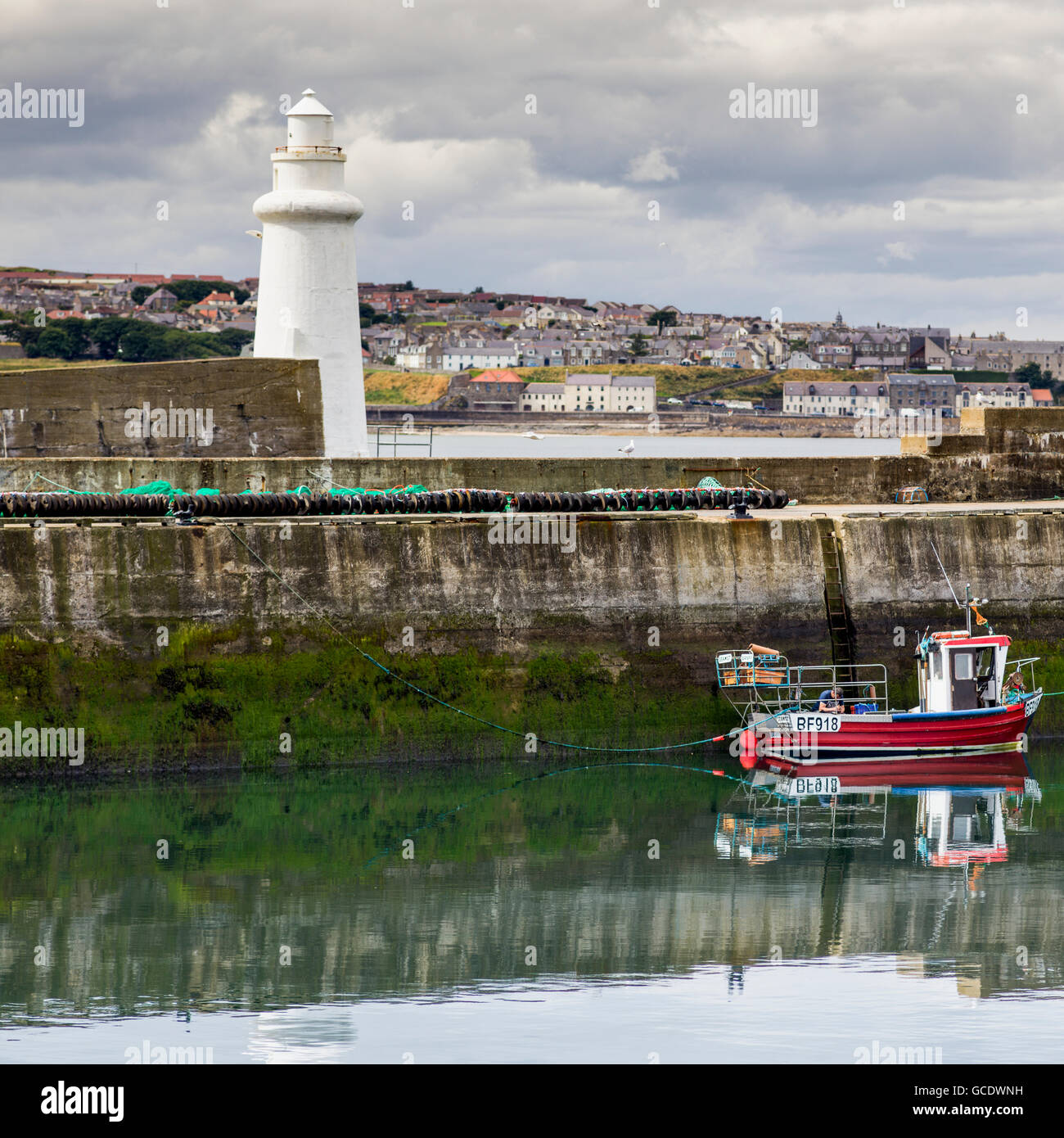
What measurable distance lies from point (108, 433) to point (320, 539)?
6.31 m

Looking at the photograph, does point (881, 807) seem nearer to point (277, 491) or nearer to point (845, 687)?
point (845, 687)

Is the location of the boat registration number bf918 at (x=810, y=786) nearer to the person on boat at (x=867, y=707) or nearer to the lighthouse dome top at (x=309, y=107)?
the person on boat at (x=867, y=707)

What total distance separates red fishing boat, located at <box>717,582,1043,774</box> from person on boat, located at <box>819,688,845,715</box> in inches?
0.5

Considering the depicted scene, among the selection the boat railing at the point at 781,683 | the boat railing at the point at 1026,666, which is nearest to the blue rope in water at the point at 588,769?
the boat railing at the point at 781,683

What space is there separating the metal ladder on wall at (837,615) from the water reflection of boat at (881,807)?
6.24ft

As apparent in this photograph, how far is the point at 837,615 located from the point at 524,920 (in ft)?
34.3

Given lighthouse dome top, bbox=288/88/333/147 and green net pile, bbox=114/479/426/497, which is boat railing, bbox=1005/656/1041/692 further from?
lighthouse dome top, bbox=288/88/333/147

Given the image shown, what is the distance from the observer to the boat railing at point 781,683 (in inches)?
1030

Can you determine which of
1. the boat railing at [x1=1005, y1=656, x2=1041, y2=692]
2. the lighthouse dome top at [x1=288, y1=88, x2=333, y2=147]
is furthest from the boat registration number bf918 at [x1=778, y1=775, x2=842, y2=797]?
the lighthouse dome top at [x1=288, y1=88, x2=333, y2=147]

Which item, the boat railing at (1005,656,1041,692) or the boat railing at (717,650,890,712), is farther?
the boat railing at (1005,656,1041,692)

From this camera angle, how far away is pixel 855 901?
19.9m

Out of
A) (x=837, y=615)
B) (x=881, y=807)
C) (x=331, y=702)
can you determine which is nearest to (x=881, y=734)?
(x=881, y=807)

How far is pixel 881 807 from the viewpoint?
24.4 m

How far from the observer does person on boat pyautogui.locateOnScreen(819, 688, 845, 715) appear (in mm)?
26031
